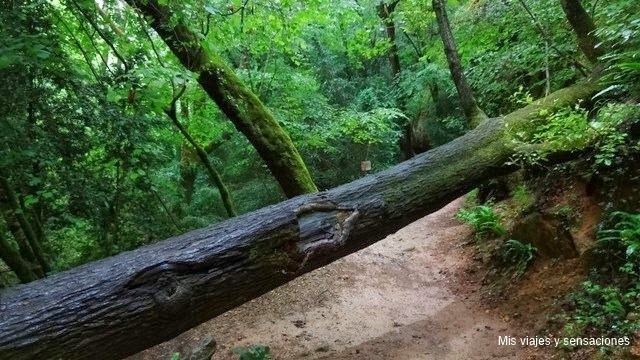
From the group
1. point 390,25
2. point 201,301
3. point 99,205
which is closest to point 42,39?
point 99,205

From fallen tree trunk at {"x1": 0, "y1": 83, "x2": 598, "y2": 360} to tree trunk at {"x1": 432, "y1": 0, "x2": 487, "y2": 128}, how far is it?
260 centimetres

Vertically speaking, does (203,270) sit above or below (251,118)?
below

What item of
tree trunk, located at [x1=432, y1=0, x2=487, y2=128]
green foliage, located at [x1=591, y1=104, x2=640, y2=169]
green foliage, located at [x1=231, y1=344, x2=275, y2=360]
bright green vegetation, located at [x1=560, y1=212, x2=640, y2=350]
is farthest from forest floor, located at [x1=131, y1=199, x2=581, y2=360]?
tree trunk, located at [x1=432, y1=0, x2=487, y2=128]

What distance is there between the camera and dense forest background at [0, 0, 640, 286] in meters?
4.21

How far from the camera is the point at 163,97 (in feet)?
16.4

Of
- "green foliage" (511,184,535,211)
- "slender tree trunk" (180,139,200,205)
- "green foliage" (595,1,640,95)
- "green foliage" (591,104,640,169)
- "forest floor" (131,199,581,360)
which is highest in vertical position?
"slender tree trunk" (180,139,200,205)

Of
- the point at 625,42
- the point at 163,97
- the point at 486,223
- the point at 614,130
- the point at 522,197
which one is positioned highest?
the point at 163,97

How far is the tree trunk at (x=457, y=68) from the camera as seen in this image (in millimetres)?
7008

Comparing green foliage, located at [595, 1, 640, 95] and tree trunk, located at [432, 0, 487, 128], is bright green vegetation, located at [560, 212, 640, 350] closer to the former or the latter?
green foliage, located at [595, 1, 640, 95]

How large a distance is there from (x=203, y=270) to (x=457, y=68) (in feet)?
Result: 19.2

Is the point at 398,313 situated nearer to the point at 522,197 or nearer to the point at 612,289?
the point at 612,289

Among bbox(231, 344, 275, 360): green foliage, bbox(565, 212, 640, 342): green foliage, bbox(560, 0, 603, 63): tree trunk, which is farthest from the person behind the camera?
bbox(560, 0, 603, 63): tree trunk

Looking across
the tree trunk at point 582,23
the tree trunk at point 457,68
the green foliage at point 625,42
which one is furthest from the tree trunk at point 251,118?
the tree trunk at point 582,23

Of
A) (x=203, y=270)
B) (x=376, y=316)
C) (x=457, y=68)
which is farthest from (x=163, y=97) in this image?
(x=457, y=68)
